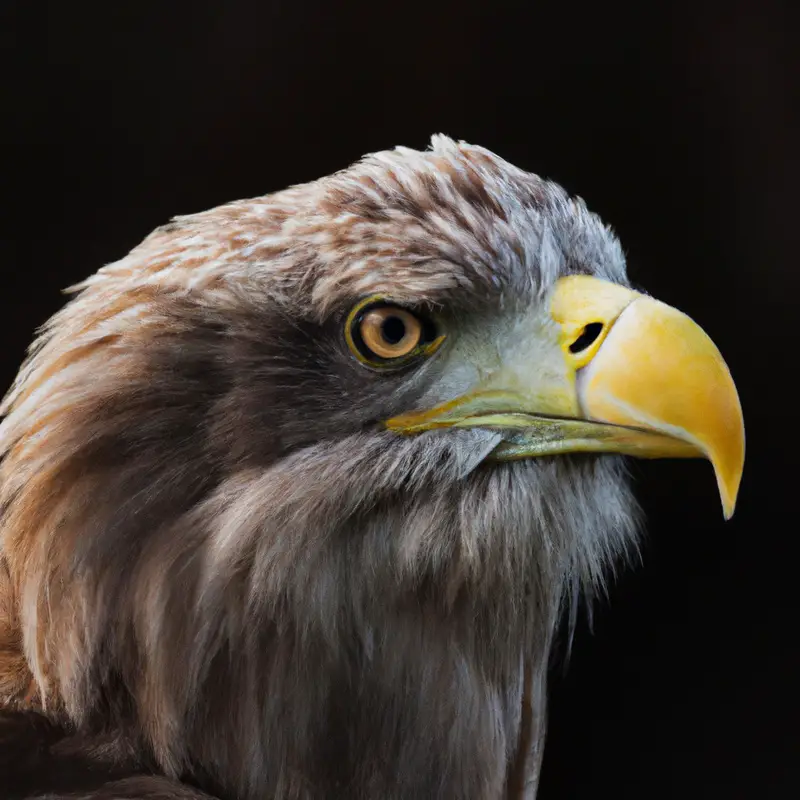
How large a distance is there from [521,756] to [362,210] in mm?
770

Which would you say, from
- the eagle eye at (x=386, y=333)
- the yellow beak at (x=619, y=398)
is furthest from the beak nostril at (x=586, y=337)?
the eagle eye at (x=386, y=333)

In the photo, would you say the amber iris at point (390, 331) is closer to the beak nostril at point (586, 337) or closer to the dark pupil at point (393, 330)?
the dark pupil at point (393, 330)

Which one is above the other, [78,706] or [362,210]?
[362,210]

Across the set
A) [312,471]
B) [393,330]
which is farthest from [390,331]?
[312,471]

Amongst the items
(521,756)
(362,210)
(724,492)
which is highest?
(362,210)

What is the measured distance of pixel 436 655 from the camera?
4.29ft

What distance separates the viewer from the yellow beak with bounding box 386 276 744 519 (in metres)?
1.20

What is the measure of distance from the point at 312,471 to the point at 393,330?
188mm

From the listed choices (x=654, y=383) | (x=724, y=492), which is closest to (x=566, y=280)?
(x=654, y=383)

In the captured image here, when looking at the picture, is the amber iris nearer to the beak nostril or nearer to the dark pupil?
the dark pupil

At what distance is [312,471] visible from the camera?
1232 millimetres

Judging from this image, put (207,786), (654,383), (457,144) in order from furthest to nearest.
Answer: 1. (457,144)
2. (207,786)
3. (654,383)

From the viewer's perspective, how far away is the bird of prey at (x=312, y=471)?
1230 mm

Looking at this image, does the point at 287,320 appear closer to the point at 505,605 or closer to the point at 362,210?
the point at 362,210
